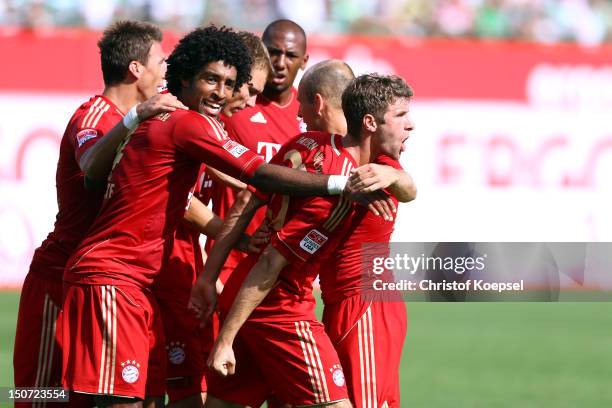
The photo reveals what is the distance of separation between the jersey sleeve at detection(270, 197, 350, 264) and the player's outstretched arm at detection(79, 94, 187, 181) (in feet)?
2.73

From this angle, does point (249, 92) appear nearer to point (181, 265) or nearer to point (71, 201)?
point (181, 265)

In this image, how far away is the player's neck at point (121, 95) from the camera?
6.61 metres

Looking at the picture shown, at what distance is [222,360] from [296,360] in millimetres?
375

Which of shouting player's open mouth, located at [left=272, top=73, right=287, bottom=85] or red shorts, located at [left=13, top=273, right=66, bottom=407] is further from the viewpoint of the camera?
shouting player's open mouth, located at [left=272, top=73, right=287, bottom=85]

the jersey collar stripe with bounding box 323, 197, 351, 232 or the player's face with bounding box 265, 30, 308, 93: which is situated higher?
the player's face with bounding box 265, 30, 308, 93

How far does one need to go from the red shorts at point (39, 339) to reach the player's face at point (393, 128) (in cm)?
210

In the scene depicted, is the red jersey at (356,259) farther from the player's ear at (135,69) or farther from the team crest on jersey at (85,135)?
the player's ear at (135,69)

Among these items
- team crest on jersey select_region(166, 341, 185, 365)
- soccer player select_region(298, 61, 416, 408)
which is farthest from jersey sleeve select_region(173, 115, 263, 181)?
team crest on jersey select_region(166, 341, 185, 365)

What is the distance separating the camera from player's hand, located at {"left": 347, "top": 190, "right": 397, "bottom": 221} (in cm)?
540

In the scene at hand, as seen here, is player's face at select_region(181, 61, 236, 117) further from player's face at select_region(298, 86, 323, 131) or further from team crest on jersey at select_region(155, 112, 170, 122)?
player's face at select_region(298, 86, 323, 131)

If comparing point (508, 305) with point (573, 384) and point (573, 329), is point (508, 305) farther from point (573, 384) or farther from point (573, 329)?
point (573, 384)

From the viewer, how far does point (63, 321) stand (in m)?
5.61

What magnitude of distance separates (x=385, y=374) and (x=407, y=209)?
9.16m

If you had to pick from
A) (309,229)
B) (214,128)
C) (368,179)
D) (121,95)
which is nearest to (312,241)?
(309,229)
